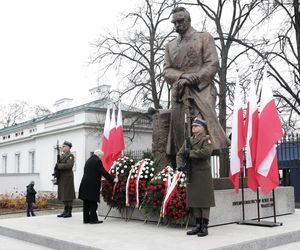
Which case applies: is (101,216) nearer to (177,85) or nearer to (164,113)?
(164,113)

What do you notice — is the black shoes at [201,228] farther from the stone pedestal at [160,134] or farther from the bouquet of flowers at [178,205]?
the stone pedestal at [160,134]

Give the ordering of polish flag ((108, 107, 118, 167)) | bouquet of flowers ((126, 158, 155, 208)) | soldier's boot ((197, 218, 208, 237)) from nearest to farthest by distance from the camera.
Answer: soldier's boot ((197, 218, 208, 237)) → bouquet of flowers ((126, 158, 155, 208)) → polish flag ((108, 107, 118, 167))

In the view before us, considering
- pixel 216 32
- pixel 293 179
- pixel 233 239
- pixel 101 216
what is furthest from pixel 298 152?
pixel 233 239

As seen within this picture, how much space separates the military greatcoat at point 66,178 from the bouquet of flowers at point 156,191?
7.86 feet

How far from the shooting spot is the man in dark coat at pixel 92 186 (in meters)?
7.74

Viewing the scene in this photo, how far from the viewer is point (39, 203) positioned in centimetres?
1850

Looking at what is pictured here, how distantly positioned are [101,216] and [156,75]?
14.4 m

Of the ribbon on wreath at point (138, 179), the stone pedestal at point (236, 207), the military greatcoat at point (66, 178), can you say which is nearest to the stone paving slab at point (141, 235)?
the stone pedestal at point (236, 207)

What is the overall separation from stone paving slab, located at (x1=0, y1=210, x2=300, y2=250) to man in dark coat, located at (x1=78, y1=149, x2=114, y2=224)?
285 mm

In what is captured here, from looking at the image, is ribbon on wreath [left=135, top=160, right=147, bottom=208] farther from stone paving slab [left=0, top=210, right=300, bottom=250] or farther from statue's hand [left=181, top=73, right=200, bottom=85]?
statue's hand [left=181, top=73, right=200, bottom=85]

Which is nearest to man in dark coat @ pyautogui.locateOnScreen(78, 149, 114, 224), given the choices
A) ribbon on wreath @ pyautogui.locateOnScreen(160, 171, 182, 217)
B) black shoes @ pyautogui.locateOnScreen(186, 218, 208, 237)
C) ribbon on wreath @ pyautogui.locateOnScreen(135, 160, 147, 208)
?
ribbon on wreath @ pyautogui.locateOnScreen(135, 160, 147, 208)

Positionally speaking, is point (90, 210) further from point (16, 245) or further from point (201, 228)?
point (201, 228)

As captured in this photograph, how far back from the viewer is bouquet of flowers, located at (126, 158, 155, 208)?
765cm

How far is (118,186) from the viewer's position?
26.4 ft
